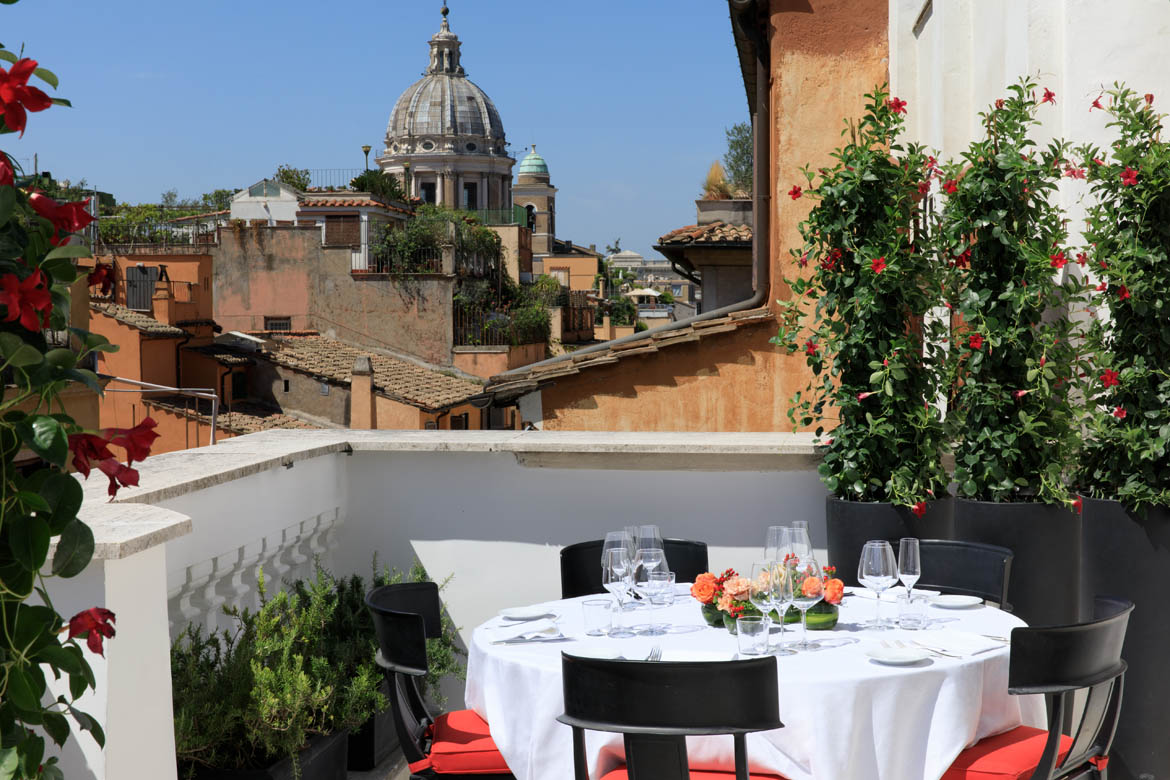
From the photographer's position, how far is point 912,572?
10.1ft

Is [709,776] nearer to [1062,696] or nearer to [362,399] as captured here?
[1062,696]

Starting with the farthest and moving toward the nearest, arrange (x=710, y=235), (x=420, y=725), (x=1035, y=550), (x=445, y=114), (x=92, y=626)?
(x=445, y=114) < (x=710, y=235) < (x=1035, y=550) < (x=420, y=725) < (x=92, y=626)

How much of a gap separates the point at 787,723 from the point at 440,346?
30.6 metres

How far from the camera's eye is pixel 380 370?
93.6 feet

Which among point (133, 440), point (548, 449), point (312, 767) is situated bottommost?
point (312, 767)

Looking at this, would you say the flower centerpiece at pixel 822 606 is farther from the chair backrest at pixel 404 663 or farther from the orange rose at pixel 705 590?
the chair backrest at pixel 404 663

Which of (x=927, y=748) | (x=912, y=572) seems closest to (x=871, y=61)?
(x=912, y=572)

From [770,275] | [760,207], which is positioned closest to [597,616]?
[770,275]

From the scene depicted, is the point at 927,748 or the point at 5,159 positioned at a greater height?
the point at 5,159

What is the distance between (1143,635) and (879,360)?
1.29 meters

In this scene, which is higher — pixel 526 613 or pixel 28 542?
pixel 28 542

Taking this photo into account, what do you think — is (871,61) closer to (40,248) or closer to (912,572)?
(912,572)

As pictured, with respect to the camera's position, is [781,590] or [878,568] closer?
[781,590]

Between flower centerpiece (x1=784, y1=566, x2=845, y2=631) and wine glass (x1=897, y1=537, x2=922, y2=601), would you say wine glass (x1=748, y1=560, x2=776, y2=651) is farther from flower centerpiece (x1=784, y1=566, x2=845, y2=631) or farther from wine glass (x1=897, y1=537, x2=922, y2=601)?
wine glass (x1=897, y1=537, x2=922, y2=601)
